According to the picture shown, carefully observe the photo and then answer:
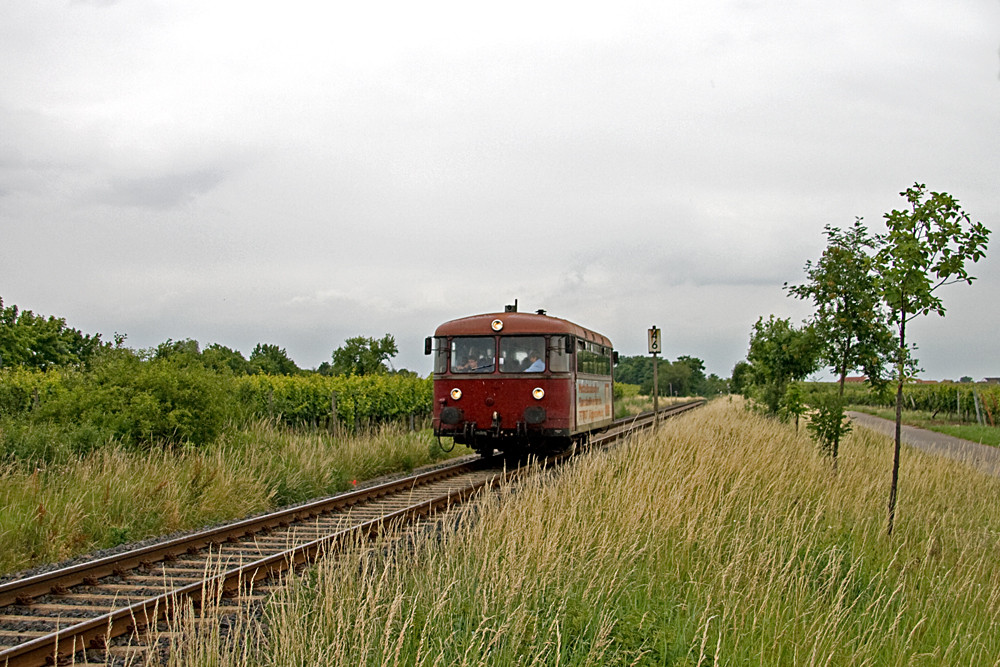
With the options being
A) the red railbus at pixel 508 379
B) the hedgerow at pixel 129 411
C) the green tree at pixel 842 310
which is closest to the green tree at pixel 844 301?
the green tree at pixel 842 310

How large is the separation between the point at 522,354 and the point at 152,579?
9.85m

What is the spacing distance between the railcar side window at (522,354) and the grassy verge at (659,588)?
5460mm

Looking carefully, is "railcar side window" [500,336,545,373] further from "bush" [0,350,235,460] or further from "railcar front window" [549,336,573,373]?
"bush" [0,350,235,460]

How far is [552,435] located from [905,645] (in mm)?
11119

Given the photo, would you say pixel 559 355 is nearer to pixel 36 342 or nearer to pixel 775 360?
pixel 775 360

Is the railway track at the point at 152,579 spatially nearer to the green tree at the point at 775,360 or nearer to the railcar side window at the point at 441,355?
the railcar side window at the point at 441,355

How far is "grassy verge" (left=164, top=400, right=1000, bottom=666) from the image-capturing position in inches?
181

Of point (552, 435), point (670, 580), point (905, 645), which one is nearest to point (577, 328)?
point (552, 435)

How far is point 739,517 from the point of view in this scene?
7.84 m

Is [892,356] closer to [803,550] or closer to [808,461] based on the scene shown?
[803,550]

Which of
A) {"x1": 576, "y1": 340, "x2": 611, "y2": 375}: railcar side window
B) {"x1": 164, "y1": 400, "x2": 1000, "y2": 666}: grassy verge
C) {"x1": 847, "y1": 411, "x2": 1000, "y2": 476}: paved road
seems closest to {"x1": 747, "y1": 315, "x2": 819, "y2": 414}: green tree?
{"x1": 847, "y1": 411, "x2": 1000, "y2": 476}: paved road

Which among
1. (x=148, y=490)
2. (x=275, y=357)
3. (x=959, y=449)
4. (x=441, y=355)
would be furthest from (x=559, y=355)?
(x=275, y=357)

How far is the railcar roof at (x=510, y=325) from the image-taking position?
16.4m

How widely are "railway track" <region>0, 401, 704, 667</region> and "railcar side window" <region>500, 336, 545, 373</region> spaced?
491 centimetres
